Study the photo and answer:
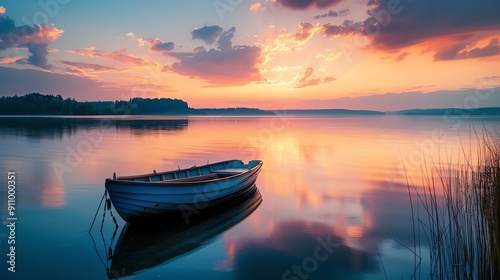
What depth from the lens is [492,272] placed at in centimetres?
430

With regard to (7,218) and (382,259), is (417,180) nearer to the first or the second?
(382,259)

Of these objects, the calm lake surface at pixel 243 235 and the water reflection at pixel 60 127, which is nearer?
the calm lake surface at pixel 243 235

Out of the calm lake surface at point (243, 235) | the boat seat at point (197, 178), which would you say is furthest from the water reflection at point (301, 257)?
the boat seat at point (197, 178)

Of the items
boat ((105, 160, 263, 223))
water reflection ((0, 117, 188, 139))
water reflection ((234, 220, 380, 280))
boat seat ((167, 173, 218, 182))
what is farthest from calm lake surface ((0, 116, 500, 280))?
water reflection ((0, 117, 188, 139))

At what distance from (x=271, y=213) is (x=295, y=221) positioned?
113 centimetres

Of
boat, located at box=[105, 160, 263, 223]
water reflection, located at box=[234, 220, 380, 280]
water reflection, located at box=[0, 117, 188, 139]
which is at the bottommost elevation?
water reflection, located at box=[234, 220, 380, 280]

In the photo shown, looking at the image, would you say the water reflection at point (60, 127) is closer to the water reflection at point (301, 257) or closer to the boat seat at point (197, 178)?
the boat seat at point (197, 178)

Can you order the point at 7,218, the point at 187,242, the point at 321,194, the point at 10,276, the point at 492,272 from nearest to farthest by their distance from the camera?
1. the point at 492,272
2. the point at 10,276
3. the point at 187,242
4. the point at 7,218
5. the point at 321,194

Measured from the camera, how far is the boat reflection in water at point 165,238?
767 cm

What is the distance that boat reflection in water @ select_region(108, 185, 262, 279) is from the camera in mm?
7668

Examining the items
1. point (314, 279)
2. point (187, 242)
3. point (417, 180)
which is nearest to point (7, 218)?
point (187, 242)

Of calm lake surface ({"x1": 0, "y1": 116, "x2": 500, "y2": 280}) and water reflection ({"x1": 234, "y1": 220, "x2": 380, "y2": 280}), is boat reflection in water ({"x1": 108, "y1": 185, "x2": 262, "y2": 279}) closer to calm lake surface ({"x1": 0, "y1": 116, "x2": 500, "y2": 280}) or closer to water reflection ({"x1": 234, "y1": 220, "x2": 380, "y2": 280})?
calm lake surface ({"x1": 0, "y1": 116, "x2": 500, "y2": 280})

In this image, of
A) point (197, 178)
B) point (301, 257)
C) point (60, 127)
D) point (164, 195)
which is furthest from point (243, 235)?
point (60, 127)

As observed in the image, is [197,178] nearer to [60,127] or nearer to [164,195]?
[164,195]
